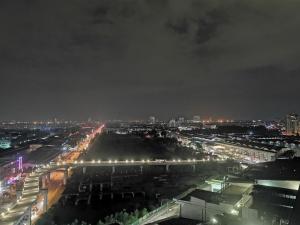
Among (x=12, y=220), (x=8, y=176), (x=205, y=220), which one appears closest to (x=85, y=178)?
(x=8, y=176)

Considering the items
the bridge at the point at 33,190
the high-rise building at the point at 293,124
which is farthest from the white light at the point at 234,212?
the high-rise building at the point at 293,124

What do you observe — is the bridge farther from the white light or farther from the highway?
the white light

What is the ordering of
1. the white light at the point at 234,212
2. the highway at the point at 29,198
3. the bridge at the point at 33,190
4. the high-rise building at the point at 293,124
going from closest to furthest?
the white light at the point at 234,212 < the highway at the point at 29,198 < the bridge at the point at 33,190 < the high-rise building at the point at 293,124

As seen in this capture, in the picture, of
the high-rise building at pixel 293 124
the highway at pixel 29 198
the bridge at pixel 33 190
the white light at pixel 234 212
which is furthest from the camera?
the high-rise building at pixel 293 124

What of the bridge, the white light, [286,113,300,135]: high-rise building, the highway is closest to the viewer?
the white light

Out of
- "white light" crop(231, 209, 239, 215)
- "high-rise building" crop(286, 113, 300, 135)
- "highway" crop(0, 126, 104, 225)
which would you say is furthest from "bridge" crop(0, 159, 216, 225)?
"high-rise building" crop(286, 113, 300, 135)

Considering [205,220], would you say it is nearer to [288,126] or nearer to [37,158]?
[37,158]

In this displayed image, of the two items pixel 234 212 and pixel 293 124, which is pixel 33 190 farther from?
pixel 293 124

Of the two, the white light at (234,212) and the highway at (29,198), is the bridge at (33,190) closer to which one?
the highway at (29,198)

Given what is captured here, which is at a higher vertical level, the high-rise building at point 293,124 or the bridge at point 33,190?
the high-rise building at point 293,124

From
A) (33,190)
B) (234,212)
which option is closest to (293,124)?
(33,190)
